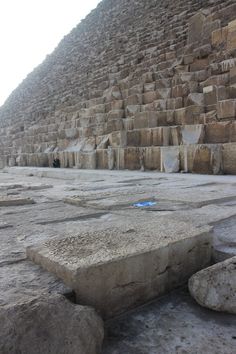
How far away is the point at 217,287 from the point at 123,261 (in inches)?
11.7

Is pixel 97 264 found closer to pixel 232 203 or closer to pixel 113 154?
pixel 232 203

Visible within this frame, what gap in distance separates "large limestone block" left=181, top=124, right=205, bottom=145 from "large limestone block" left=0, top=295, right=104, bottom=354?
495 centimetres

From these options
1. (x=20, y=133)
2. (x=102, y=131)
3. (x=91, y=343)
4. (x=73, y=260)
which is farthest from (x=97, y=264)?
(x=20, y=133)

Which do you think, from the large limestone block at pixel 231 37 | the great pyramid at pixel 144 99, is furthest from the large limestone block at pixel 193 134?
the large limestone block at pixel 231 37

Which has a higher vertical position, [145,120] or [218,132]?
[145,120]

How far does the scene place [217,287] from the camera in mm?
1065

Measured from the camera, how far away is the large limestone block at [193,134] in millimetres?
5594

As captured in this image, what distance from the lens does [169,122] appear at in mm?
6602

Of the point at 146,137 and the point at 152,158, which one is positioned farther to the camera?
the point at 146,137

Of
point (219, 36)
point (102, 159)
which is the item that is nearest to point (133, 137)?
point (102, 159)

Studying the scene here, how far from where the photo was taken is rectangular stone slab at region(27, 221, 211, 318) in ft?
3.35

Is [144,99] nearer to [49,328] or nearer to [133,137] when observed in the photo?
[133,137]

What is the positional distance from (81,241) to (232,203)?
1.36 meters

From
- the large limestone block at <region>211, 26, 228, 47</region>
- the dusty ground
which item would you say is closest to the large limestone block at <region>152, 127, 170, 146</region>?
the large limestone block at <region>211, 26, 228, 47</region>
